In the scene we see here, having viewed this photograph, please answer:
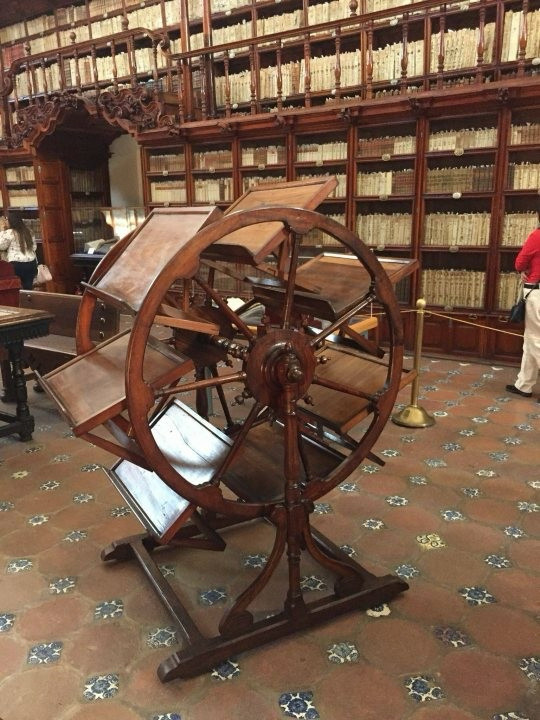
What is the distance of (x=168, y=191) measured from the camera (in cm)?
696

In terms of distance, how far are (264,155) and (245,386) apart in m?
4.90

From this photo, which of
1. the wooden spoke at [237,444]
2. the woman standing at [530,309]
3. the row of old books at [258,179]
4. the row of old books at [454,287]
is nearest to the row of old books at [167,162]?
the row of old books at [258,179]

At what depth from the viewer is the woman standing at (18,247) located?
20.7ft

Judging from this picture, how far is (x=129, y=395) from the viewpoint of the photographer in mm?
1572

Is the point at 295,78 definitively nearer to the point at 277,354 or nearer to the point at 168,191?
the point at 168,191

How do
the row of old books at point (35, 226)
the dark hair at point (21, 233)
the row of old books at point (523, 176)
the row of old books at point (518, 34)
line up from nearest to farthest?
the row of old books at point (518, 34)
the row of old books at point (523, 176)
the dark hair at point (21, 233)
the row of old books at point (35, 226)

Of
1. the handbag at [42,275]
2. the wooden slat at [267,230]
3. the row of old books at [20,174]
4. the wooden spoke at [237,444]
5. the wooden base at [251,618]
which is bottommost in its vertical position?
the wooden base at [251,618]

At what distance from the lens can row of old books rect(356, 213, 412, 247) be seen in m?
5.52

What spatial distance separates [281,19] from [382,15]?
1705mm

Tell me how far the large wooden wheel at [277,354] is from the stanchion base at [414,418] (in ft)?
5.53

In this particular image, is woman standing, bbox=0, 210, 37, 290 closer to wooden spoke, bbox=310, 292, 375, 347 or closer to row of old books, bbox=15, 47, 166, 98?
row of old books, bbox=15, 47, 166, 98

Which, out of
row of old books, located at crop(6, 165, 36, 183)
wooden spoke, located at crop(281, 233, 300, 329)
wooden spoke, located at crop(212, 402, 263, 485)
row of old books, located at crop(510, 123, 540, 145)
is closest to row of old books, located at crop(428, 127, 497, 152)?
row of old books, located at crop(510, 123, 540, 145)

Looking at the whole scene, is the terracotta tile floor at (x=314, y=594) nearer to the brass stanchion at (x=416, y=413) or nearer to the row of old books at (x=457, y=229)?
the brass stanchion at (x=416, y=413)

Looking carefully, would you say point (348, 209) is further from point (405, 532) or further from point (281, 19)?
point (405, 532)
